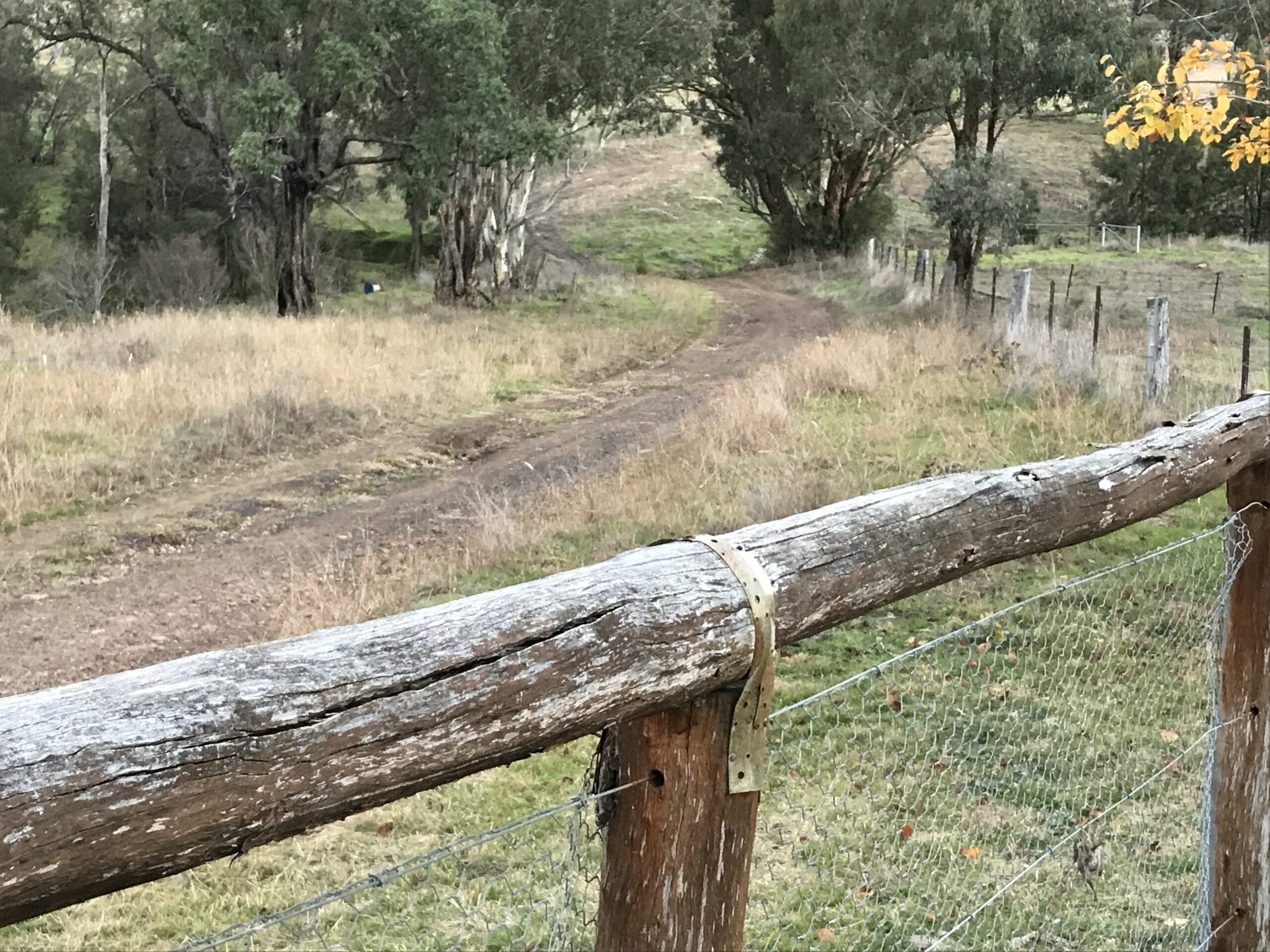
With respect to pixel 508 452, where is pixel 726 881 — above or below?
above

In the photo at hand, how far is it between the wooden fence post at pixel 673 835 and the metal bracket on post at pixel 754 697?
14 millimetres

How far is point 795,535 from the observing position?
1730 mm

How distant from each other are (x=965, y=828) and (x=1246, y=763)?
1594 millimetres

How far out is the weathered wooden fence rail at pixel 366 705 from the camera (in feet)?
3.32

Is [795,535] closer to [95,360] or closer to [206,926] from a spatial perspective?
[206,926]

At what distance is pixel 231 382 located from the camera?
1318 cm

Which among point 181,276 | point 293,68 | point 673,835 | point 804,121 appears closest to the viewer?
point 673,835

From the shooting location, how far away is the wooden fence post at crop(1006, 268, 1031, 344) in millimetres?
15484

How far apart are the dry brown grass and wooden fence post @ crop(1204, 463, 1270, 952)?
28.5 ft

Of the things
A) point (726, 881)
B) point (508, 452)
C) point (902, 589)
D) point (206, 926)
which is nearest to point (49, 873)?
point (726, 881)

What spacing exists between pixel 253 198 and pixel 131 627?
2568 centimetres

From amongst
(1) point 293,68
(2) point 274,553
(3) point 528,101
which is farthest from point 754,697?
(3) point 528,101

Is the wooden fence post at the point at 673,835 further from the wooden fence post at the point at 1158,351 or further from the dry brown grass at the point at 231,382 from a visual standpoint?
the wooden fence post at the point at 1158,351

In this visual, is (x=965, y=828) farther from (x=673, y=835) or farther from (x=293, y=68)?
(x=293, y=68)
